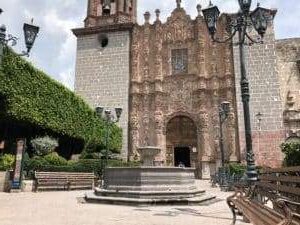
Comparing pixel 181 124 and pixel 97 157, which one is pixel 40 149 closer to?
pixel 97 157

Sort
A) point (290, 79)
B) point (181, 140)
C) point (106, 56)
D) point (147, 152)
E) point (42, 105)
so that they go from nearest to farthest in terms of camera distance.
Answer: point (147, 152) < point (42, 105) < point (181, 140) < point (290, 79) < point (106, 56)

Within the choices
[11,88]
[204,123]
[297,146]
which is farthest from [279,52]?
[11,88]

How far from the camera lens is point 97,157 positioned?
20656 millimetres

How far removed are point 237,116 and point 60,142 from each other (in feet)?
39.9

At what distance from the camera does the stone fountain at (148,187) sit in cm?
886

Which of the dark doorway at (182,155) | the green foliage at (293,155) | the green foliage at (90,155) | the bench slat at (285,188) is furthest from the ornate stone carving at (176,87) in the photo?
the bench slat at (285,188)

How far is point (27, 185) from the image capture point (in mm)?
13586

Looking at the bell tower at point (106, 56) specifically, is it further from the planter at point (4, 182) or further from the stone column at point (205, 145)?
the planter at point (4, 182)

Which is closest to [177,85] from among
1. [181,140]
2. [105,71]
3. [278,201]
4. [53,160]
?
[181,140]

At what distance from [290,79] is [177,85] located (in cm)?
838

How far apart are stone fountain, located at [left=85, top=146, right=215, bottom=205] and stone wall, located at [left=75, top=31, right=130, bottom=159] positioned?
16.3 meters

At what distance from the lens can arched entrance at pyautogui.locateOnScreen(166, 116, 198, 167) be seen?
83.5ft

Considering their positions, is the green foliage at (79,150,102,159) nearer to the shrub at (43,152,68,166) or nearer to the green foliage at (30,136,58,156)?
the green foliage at (30,136,58,156)

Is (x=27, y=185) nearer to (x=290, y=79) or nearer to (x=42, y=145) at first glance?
(x=42, y=145)
